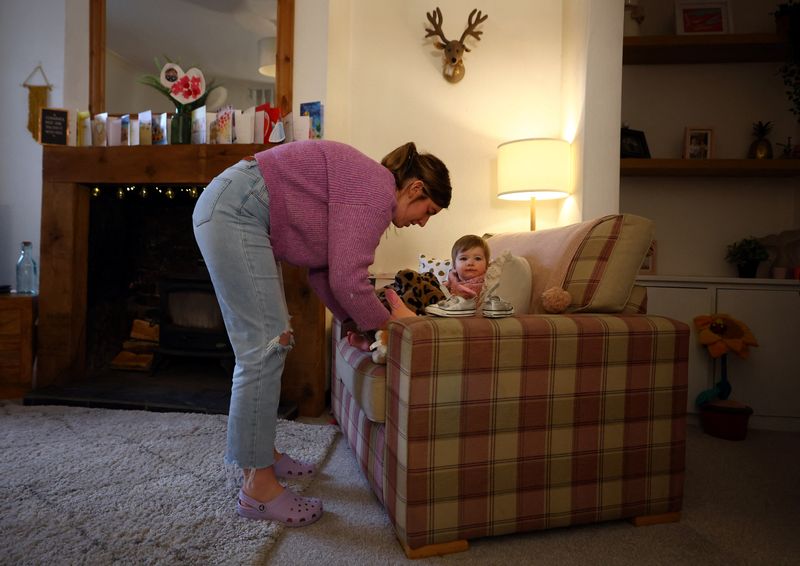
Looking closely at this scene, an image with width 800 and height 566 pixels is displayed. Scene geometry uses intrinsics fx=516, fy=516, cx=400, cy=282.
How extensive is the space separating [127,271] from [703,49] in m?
3.43

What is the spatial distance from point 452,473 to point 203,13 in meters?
2.73

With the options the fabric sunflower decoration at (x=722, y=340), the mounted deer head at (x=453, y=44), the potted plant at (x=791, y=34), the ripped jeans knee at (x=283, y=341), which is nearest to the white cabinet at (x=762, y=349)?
the fabric sunflower decoration at (x=722, y=340)

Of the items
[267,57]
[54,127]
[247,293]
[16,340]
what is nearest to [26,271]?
[16,340]

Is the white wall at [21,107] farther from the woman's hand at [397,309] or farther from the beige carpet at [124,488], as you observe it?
the woman's hand at [397,309]

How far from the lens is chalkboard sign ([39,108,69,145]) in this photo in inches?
98.1

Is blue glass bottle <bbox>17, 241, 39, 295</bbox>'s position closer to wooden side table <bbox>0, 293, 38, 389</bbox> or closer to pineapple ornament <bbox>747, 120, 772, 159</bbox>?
wooden side table <bbox>0, 293, 38, 389</bbox>

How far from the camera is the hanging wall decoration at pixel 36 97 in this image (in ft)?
9.57

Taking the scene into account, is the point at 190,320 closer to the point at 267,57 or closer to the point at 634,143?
the point at 267,57

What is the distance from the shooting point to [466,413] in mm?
1243

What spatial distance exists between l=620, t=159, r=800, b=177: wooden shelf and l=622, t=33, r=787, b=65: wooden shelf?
1.97ft

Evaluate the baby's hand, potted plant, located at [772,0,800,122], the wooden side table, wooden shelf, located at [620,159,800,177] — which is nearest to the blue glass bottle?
the wooden side table

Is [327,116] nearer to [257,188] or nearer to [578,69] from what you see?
[578,69]

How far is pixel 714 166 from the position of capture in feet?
8.80

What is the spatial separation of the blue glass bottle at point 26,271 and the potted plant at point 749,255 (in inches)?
150
